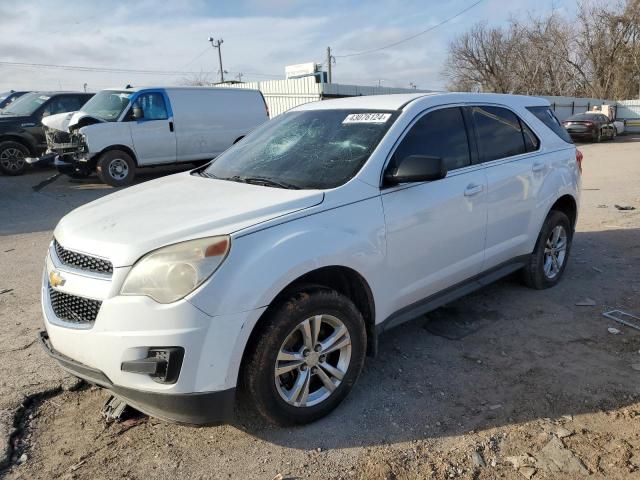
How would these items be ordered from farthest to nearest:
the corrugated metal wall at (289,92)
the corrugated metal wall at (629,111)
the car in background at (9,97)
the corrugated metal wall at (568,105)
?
the corrugated metal wall at (629,111) < the corrugated metal wall at (568,105) < the corrugated metal wall at (289,92) < the car in background at (9,97)

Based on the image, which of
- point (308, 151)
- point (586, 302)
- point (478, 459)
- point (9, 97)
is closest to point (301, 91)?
point (9, 97)

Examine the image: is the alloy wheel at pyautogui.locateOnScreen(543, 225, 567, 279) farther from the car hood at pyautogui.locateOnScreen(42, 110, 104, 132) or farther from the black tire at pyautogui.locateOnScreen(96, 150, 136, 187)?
the car hood at pyautogui.locateOnScreen(42, 110, 104, 132)

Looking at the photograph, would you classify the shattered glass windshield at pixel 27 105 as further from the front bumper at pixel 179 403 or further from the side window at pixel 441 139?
the front bumper at pixel 179 403

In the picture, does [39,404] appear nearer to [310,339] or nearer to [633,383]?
[310,339]

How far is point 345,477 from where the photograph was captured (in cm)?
262

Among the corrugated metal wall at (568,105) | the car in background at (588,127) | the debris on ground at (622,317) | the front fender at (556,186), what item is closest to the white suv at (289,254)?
the front fender at (556,186)

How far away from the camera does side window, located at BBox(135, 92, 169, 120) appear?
1133 centimetres

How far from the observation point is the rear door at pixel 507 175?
13.7 ft

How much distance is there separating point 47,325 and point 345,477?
1.77 metres

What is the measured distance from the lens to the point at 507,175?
168 inches

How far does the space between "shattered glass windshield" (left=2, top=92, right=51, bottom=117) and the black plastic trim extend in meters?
12.3

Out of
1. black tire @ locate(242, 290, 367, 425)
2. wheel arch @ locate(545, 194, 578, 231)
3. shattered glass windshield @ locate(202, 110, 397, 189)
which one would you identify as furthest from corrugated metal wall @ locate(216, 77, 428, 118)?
black tire @ locate(242, 290, 367, 425)

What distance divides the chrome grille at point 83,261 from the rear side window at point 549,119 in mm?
4006

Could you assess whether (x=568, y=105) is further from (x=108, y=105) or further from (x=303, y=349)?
(x=303, y=349)
